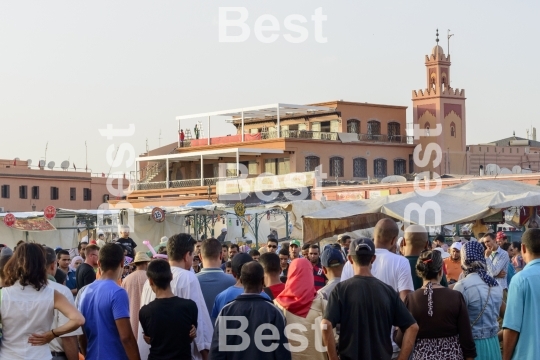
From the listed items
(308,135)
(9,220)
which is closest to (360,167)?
(308,135)

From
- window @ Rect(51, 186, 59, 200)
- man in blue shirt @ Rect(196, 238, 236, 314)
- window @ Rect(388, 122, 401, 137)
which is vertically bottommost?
window @ Rect(51, 186, 59, 200)

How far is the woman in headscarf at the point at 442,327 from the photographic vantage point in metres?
6.61

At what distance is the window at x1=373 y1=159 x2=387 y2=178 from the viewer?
64.8m

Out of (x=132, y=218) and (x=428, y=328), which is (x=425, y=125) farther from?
(x=428, y=328)

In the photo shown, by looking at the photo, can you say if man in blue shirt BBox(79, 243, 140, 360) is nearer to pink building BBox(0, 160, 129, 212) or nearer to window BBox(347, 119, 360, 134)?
window BBox(347, 119, 360, 134)

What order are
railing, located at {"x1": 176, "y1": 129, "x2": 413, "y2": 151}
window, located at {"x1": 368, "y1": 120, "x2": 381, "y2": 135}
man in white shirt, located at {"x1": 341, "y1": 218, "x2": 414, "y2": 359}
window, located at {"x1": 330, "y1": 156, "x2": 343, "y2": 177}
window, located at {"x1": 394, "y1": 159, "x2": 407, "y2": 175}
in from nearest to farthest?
man in white shirt, located at {"x1": 341, "y1": 218, "x2": 414, "y2": 359} → window, located at {"x1": 330, "y1": 156, "x2": 343, "y2": 177} → railing, located at {"x1": 176, "y1": 129, "x2": 413, "y2": 151} → window, located at {"x1": 394, "y1": 159, "x2": 407, "y2": 175} → window, located at {"x1": 368, "y1": 120, "x2": 381, "y2": 135}

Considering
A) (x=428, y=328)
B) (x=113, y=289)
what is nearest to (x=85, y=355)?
(x=113, y=289)

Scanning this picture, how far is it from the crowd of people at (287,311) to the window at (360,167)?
56.1 m

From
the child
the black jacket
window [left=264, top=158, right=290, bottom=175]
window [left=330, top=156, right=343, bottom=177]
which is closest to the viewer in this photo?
the black jacket

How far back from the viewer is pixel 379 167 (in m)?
65.0

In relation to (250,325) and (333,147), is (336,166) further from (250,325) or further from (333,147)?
(250,325)

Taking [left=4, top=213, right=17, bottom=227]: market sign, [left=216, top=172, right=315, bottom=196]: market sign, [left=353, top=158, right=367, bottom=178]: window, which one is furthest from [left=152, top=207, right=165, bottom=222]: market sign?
[left=353, top=158, right=367, bottom=178]: window

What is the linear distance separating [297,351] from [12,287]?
2.17m

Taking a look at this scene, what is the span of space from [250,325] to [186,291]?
3.34ft
